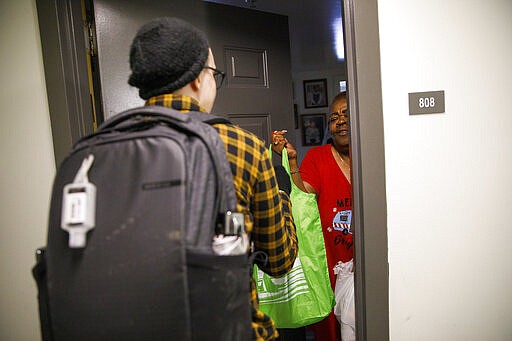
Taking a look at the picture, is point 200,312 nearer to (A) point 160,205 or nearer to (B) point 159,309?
(B) point 159,309

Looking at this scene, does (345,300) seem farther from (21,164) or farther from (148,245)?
(21,164)

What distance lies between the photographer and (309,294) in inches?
47.4

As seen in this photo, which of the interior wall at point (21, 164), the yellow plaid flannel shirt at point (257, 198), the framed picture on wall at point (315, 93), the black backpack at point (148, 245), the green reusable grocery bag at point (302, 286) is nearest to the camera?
the black backpack at point (148, 245)

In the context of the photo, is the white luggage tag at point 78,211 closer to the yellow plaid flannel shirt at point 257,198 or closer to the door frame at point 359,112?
the yellow plaid flannel shirt at point 257,198

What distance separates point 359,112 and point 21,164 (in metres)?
1.15

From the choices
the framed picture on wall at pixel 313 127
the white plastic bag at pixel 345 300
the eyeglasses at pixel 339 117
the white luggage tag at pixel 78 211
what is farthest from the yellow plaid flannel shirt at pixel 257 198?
the framed picture on wall at pixel 313 127

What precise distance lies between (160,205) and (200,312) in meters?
0.19

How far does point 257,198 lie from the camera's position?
0.68 m

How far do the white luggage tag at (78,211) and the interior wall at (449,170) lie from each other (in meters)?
0.81

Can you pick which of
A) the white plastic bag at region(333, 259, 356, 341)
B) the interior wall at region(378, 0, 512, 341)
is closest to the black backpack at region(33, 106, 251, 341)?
the interior wall at region(378, 0, 512, 341)

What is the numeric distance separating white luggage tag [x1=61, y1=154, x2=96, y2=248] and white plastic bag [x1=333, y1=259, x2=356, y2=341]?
104 centimetres

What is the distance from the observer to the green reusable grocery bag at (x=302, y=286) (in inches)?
47.1

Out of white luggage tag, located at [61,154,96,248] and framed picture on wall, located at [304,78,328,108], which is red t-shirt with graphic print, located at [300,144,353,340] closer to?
white luggage tag, located at [61,154,96,248]

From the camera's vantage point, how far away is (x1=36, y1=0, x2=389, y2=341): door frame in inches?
36.7
